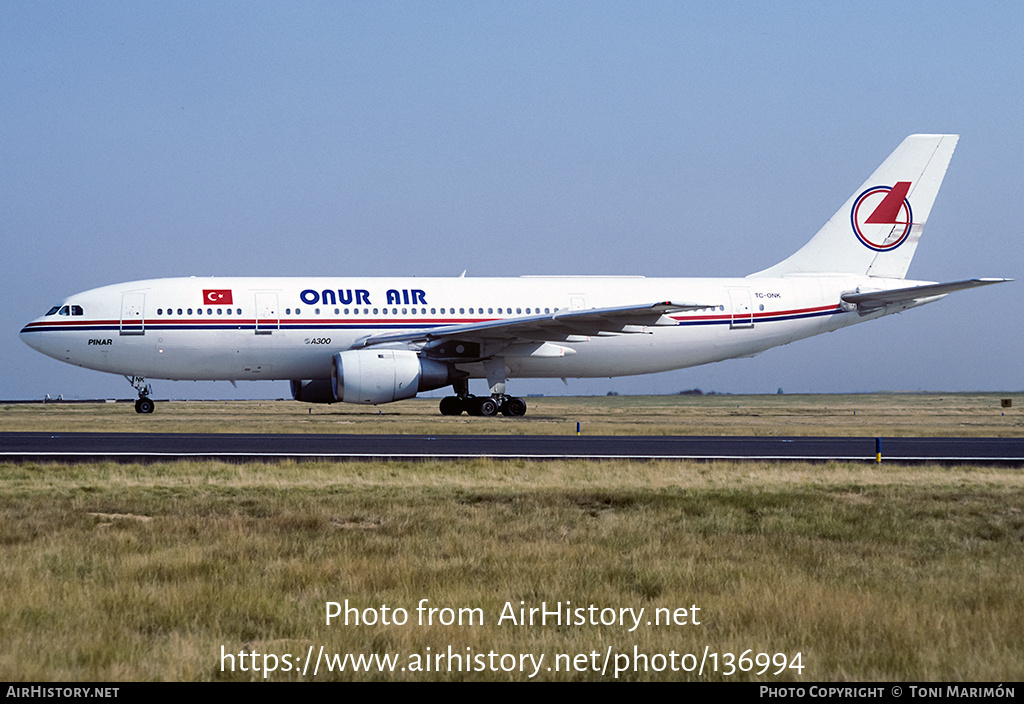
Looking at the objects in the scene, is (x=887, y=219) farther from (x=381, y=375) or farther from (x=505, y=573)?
(x=505, y=573)

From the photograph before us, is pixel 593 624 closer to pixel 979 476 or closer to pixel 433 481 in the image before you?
pixel 433 481

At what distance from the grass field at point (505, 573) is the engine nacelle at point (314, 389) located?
699 inches

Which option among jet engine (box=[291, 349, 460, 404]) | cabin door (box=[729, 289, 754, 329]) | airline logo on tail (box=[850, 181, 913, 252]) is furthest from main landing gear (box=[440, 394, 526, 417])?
airline logo on tail (box=[850, 181, 913, 252])

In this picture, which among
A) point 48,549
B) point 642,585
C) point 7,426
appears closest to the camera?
point 642,585

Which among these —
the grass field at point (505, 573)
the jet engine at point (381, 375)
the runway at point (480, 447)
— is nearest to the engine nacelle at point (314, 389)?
the jet engine at point (381, 375)

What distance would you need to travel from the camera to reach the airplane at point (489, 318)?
1259 inches

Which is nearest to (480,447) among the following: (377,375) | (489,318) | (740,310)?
(377,375)

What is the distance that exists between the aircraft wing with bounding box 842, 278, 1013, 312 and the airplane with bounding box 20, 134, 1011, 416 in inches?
2.7

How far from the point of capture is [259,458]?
18.4 m

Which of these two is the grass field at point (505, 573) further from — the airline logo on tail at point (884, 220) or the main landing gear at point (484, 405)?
the airline logo on tail at point (884, 220)

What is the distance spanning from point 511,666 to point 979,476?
12.6 m

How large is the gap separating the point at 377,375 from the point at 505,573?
2127cm

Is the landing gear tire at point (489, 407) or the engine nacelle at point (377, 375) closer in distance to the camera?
the engine nacelle at point (377, 375)
